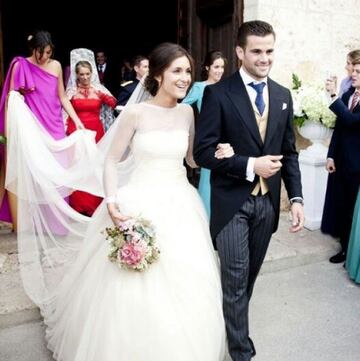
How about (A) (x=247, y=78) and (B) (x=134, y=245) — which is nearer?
(B) (x=134, y=245)

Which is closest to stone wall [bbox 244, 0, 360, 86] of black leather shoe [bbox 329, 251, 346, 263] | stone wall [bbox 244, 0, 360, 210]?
stone wall [bbox 244, 0, 360, 210]

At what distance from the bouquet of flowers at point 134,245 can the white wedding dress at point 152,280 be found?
3.9 inches

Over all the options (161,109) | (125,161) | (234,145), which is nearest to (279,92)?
(234,145)

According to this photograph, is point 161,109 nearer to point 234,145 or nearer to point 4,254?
point 234,145

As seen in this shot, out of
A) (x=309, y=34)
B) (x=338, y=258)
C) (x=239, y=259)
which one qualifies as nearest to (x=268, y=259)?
(x=338, y=258)

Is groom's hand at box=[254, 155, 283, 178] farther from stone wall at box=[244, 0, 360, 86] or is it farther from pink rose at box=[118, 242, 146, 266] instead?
stone wall at box=[244, 0, 360, 86]

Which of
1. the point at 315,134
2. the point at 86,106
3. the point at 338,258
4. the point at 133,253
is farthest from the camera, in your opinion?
the point at 315,134

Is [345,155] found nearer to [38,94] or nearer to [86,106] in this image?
[86,106]

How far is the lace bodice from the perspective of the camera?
2635mm

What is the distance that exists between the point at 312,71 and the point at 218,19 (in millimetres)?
1323

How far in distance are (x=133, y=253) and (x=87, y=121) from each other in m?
3.04

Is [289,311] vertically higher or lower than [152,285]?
lower

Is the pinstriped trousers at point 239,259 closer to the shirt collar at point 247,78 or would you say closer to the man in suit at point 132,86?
the shirt collar at point 247,78

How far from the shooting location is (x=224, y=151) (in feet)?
7.70
